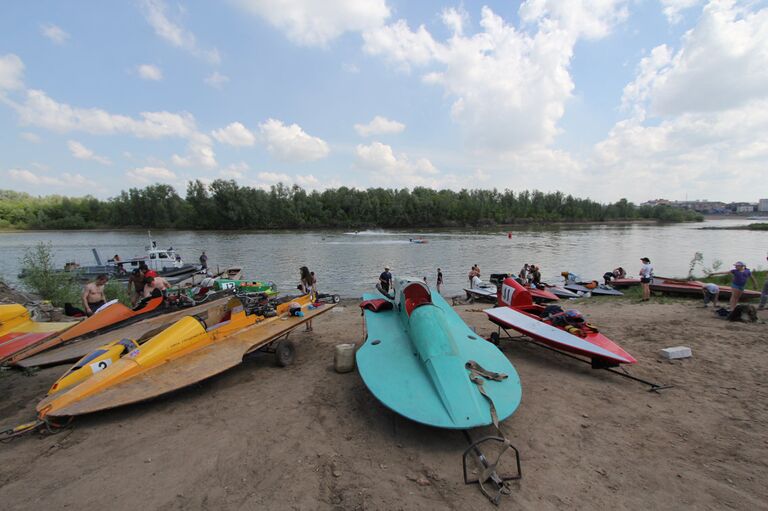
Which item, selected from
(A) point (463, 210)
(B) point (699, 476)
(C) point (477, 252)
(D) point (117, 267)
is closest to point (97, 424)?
(B) point (699, 476)

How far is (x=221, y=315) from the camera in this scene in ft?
20.9

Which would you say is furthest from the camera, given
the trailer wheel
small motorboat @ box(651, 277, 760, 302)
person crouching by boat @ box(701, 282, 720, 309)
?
small motorboat @ box(651, 277, 760, 302)

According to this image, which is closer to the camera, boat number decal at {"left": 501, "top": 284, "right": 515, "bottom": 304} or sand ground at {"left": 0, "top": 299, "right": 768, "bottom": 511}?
sand ground at {"left": 0, "top": 299, "right": 768, "bottom": 511}

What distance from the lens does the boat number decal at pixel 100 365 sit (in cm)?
475

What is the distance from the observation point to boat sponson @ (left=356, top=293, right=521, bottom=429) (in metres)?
3.71

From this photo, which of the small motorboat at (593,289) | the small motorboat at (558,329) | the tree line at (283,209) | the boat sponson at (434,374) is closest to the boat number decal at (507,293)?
the small motorboat at (558,329)

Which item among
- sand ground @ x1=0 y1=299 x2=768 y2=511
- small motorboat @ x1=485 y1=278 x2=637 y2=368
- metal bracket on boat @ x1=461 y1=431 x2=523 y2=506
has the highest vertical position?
small motorboat @ x1=485 y1=278 x2=637 y2=368

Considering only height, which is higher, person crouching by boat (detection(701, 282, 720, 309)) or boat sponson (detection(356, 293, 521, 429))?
boat sponson (detection(356, 293, 521, 429))

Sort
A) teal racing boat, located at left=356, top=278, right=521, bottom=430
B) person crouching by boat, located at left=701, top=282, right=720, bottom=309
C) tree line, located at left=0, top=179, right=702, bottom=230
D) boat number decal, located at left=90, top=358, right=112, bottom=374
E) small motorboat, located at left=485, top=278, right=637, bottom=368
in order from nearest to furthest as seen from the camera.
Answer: teal racing boat, located at left=356, top=278, right=521, bottom=430, boat number decal, located at left=90, top=358, right=112, bottom=374, small motorboat, located at left=485, top=278, right=637, bottom=368, person crouching by boat, located at left=701, top=282, right=720, bottom=309, tree line, located at left=0, top=179, right=702, bottom=230

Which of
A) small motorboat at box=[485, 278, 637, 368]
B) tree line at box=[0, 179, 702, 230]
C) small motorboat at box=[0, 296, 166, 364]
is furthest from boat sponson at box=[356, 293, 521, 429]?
tree line at box=[0, 179, 702, 230]

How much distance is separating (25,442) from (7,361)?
2.89m

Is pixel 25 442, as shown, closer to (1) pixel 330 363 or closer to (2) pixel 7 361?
(2) pixel 7 361

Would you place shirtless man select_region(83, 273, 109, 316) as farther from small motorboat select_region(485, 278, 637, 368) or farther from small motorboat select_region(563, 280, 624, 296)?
small motorboat select_region(563, 280, 624, 296)

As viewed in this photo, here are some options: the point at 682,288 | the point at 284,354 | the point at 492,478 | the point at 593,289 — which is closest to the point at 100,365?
the point at 284,354
